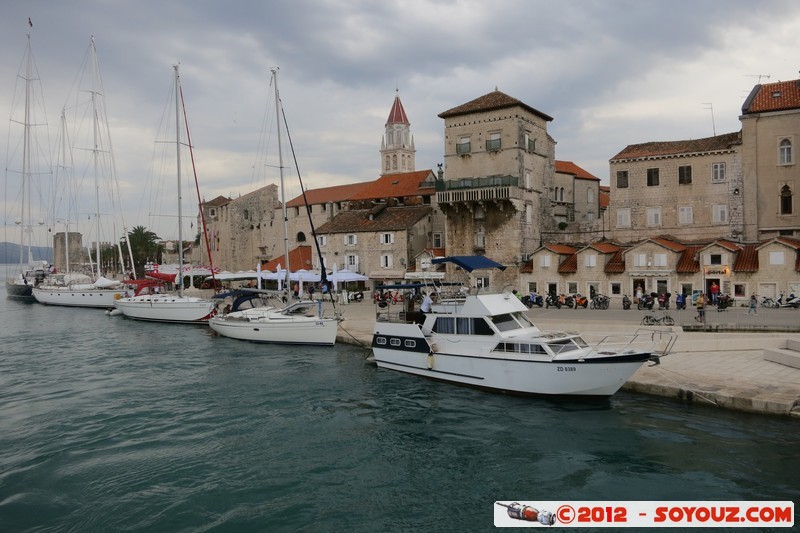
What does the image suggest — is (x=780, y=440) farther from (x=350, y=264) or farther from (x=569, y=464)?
(x=350, y=264)

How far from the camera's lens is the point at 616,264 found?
4075cm

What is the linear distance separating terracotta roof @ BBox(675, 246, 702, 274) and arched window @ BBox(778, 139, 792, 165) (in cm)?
866

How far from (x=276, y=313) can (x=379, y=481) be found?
71.8 ft

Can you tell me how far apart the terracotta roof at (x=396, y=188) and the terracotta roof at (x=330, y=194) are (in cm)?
330

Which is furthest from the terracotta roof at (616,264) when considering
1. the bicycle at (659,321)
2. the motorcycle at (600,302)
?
the bicycle at (659,321)

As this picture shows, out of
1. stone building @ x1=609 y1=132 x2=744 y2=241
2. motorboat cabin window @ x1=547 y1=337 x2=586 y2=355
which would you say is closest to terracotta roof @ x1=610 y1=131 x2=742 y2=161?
stone building @ x1=609 y1=132 x2=744 y2=241

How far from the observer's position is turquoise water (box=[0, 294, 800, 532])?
12375mm

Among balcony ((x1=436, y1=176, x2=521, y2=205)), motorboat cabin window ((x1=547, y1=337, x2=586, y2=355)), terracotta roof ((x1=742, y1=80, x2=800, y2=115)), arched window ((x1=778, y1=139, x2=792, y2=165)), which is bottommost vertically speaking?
motorboat cabin window ((x1=547, y1=337, x2=586, y2=355))

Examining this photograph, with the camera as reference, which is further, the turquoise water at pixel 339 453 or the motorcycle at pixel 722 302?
the motorcycle at pixel 722 302

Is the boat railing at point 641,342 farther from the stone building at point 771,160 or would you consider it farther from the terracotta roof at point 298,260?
the terracotta roof at point 298,260

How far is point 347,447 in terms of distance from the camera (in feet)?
52.5

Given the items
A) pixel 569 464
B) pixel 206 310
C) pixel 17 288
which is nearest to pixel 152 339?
pixel 206 310

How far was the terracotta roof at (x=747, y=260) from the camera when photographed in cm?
3594

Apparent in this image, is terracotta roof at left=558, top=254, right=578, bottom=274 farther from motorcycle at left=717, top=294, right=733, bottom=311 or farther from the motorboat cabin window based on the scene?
the motorboat cabin window
